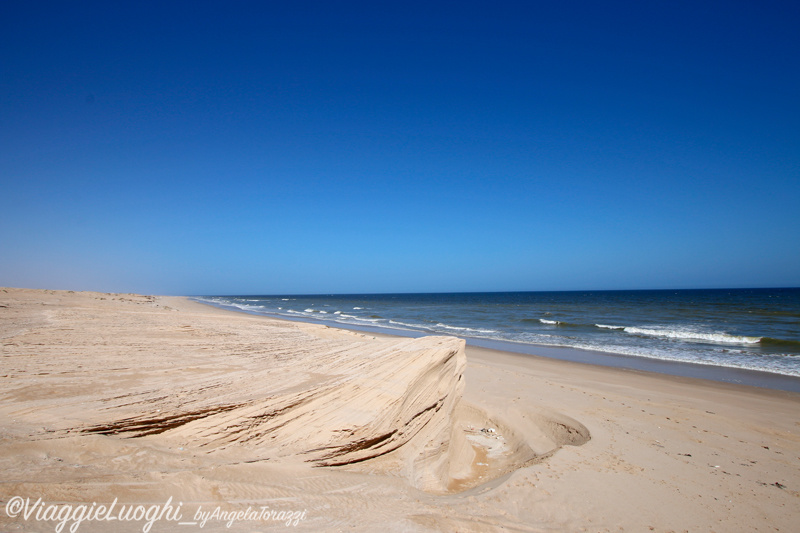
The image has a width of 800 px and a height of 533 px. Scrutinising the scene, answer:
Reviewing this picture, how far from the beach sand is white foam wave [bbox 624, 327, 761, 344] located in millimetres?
15196

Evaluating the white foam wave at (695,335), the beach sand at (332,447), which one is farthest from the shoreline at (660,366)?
the white foam wave at (695,335)

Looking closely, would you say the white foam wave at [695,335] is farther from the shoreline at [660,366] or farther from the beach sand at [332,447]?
the beach sand at [332,447]

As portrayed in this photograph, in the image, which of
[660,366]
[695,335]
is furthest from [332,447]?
[695,335]

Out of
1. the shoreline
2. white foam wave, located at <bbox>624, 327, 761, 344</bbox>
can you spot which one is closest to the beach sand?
the shoreline

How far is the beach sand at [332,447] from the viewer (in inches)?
111

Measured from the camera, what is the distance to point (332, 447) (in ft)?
12.9

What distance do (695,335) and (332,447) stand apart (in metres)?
25.8

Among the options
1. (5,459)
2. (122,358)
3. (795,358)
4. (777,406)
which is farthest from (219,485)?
(795,358)

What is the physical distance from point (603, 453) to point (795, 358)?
1555cm

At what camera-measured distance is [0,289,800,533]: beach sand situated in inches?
111

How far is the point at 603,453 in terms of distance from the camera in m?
5.95

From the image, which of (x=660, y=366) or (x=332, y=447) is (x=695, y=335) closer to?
(x=660, y=366)

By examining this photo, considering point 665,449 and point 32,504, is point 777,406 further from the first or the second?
point 32,504

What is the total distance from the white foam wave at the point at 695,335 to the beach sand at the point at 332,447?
598 inches
